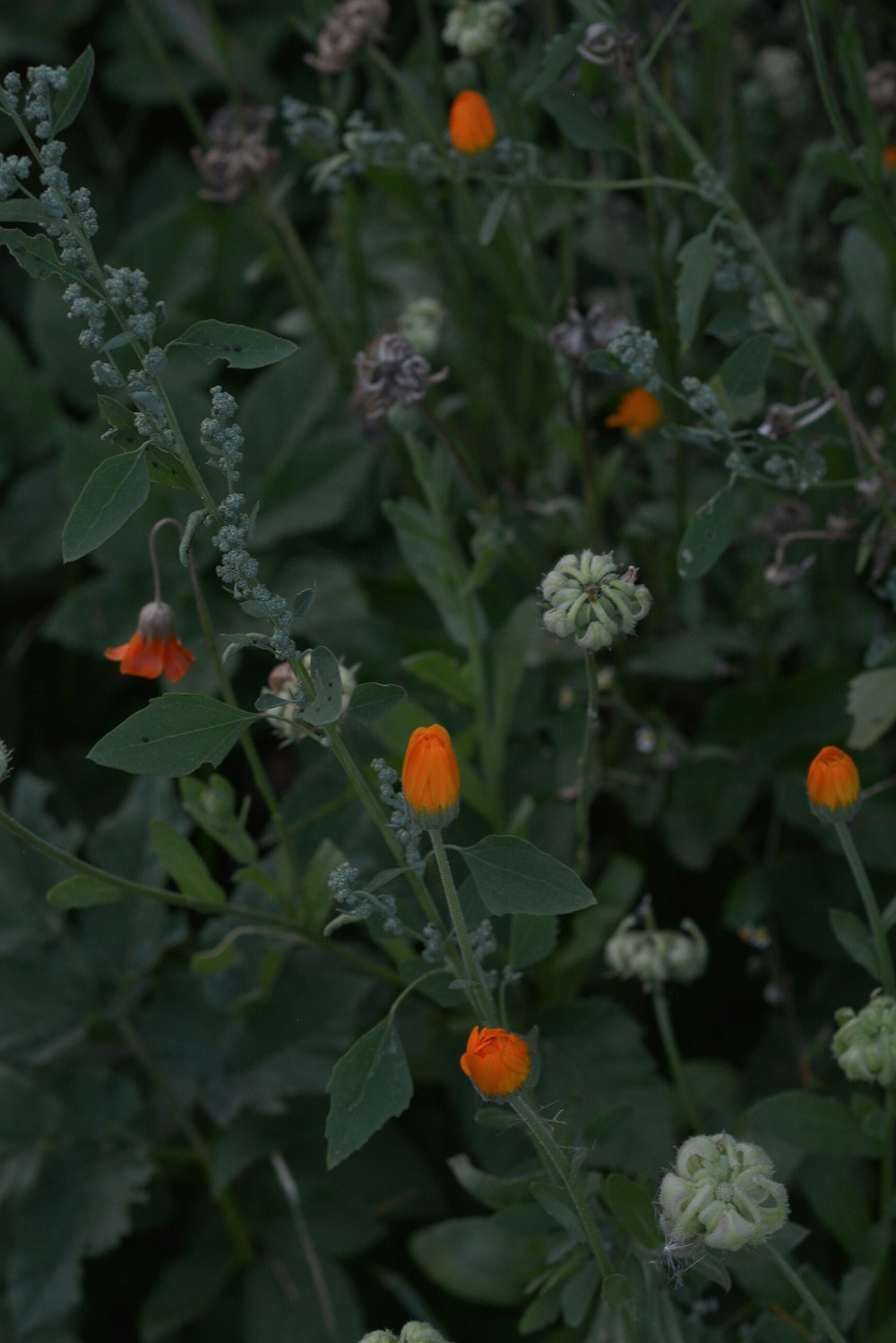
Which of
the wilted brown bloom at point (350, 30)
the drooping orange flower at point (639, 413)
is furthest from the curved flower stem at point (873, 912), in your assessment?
the wilted brown bloom at point (350, 30)

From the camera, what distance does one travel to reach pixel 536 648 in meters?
1.62

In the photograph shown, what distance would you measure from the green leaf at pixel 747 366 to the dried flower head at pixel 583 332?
230 mm

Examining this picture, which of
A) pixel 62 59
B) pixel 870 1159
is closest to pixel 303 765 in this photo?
pixel 870 1159

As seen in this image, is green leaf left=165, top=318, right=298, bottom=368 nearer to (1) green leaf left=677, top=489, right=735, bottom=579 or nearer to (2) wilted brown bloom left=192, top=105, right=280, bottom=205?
(1) green leaf left=677, top=489, right=735, bottom=579

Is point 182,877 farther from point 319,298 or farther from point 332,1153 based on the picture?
point 319,298

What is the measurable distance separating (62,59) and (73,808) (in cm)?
159

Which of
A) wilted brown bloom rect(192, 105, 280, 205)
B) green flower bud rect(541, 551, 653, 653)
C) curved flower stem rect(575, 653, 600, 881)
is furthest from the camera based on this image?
wilted brown bloom rect(192, 105, 280, 205)

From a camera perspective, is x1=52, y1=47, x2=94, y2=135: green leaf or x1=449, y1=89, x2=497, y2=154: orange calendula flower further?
x1=449, y1=89, x2=497, y2=154: orange calendula flower

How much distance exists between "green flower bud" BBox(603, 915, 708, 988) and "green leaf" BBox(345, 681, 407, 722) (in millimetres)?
423

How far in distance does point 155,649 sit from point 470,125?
2.02ft

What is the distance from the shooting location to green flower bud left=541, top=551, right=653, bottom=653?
94cm

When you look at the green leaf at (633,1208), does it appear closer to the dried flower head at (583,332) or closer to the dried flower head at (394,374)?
the dried flower head at (394,374)

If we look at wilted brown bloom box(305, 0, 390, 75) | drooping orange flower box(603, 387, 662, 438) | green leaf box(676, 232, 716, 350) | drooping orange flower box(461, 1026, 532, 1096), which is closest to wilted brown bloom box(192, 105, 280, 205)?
wilted brown bloom box(305, 0, 390, 75)

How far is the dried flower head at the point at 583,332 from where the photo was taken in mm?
1407
